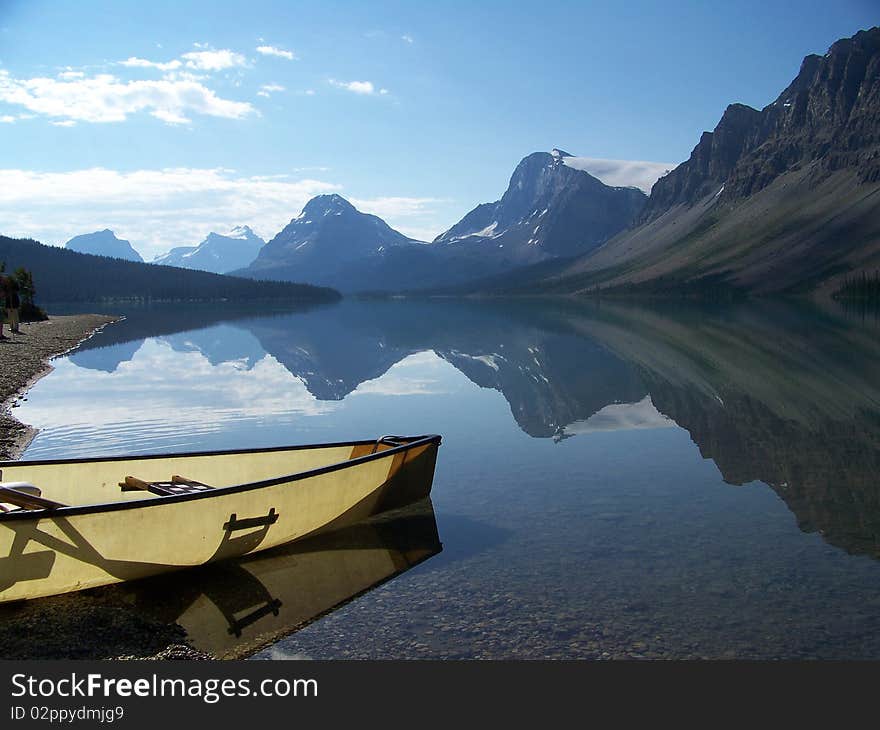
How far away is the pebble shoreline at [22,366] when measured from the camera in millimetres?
28227

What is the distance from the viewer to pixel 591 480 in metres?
22.8

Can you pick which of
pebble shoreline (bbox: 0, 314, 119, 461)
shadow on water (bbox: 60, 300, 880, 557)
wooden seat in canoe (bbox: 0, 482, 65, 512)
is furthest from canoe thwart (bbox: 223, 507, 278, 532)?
pebble shoreline (bbox: 0, 314, 119, 461)

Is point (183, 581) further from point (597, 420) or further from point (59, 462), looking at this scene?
point (597, 420)

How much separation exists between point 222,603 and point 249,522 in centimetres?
174

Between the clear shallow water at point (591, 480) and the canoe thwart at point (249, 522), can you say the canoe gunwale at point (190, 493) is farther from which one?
the clear shallow water at point (591, 480)

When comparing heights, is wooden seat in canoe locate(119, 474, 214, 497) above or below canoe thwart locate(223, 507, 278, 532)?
above

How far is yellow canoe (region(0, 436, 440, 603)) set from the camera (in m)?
12.9

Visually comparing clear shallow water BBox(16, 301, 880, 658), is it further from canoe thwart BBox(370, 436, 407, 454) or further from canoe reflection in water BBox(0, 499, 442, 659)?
canoe thwart BBox(370, 436, 407, 454)

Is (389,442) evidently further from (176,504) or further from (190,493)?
(176,504)

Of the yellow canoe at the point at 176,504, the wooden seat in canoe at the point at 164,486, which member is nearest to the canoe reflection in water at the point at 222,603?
the yellow canoe at the point at 176,504

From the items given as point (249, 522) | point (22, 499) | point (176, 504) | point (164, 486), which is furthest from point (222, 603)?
point (22, 499)

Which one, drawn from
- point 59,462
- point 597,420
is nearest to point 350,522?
point 59,462

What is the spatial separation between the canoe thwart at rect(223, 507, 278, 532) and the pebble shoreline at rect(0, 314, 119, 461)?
1353 cm

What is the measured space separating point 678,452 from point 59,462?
63.6ft
